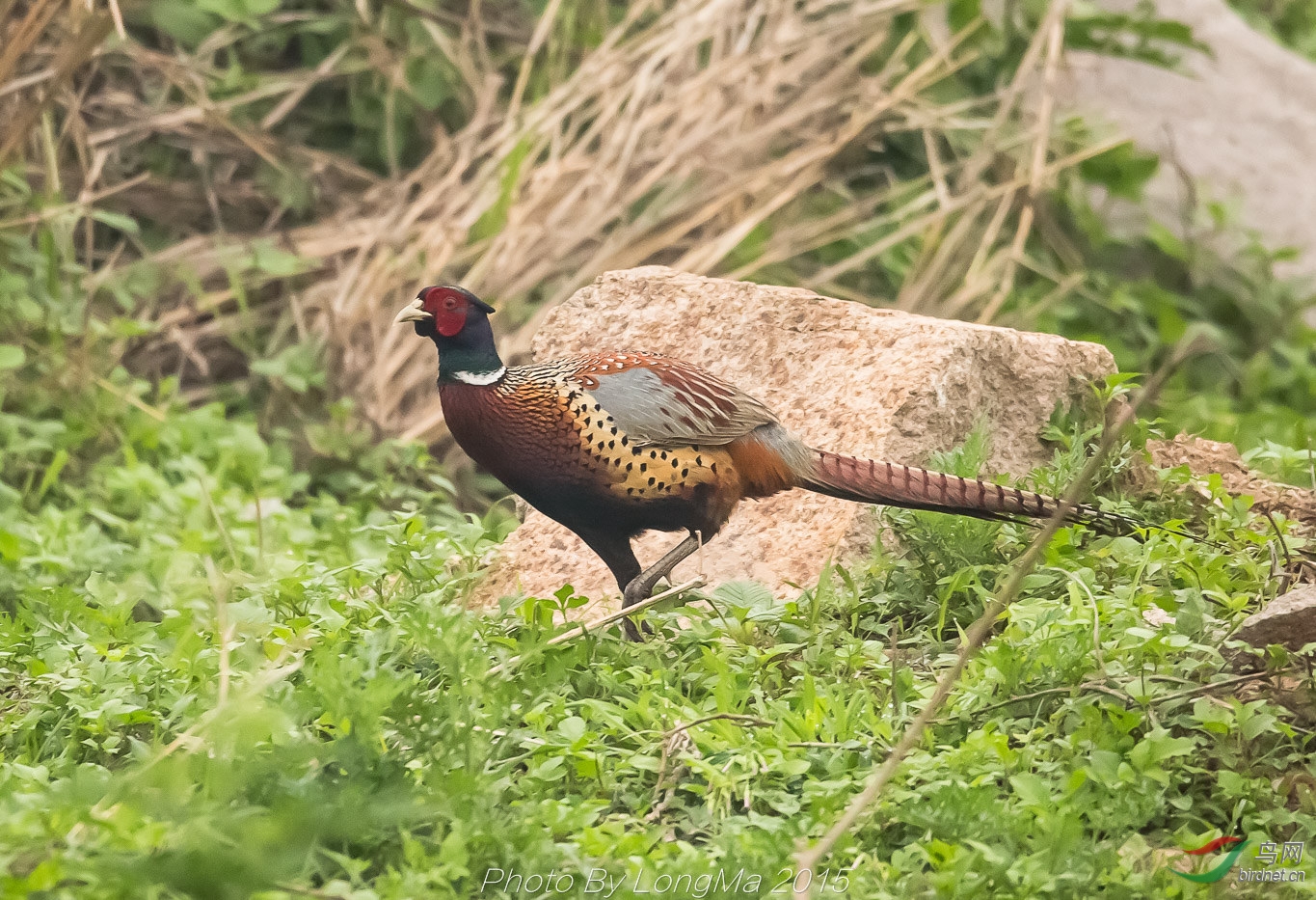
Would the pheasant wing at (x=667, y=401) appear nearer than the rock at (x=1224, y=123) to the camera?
Yes

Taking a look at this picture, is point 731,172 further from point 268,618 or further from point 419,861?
point 419,861

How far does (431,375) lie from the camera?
596 centimetres

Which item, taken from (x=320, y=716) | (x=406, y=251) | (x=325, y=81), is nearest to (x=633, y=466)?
(x=320, y=716)

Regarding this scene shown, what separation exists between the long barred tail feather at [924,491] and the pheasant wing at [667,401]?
0.20 meters

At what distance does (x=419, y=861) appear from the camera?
93.4 inches

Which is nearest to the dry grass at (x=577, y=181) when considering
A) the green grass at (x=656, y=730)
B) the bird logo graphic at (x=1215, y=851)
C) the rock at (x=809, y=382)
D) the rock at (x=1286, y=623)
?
the rock at (x=809, y=382)

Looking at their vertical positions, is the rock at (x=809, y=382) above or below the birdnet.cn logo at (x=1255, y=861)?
above

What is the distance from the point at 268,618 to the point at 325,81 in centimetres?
408

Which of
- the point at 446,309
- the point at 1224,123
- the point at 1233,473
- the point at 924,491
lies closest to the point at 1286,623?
the point at 924,491

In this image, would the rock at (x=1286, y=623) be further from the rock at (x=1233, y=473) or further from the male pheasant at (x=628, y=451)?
the rock at (x=1233, y=473)

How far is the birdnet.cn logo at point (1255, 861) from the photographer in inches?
97.3

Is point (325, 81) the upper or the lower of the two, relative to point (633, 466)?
upper

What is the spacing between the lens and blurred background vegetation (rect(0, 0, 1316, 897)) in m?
2.49

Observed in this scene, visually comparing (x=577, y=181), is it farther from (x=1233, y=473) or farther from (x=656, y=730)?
(x=656, y=730)
